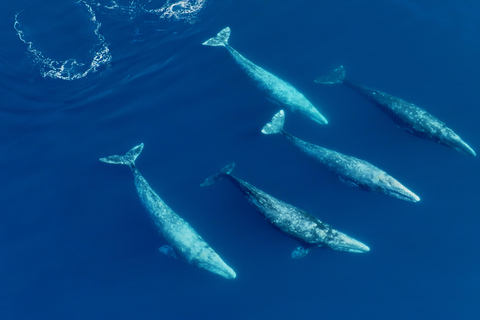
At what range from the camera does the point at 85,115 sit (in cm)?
2288

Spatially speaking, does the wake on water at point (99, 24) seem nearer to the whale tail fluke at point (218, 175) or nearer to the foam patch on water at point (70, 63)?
the foam patch on water at point (70, 63)

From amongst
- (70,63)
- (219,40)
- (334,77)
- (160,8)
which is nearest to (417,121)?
(334,77)

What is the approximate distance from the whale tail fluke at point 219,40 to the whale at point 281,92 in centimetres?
158

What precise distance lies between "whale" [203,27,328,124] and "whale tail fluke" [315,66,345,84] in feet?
4.69

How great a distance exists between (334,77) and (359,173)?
18.0 feet

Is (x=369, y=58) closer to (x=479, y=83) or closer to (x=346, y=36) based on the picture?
(x=346, y=36)

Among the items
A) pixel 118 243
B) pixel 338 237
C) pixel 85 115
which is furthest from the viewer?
pixel 85 115

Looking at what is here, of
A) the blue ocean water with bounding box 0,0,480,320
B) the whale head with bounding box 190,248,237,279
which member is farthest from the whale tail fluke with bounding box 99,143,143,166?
the whale head with bounding box 190,248,237,279

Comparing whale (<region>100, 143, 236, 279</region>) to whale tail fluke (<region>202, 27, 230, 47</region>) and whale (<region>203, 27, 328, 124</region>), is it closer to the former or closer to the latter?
whale (<region>203, 27, 328, 124</region>)

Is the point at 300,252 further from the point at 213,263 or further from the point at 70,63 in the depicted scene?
the point at 70,63

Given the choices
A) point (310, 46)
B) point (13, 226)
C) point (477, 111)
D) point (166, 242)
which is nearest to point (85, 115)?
point (13, 226)

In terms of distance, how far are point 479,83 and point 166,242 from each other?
16.7 m

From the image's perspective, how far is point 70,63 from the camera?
23906 mm

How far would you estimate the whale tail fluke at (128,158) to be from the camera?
68.3 ft
